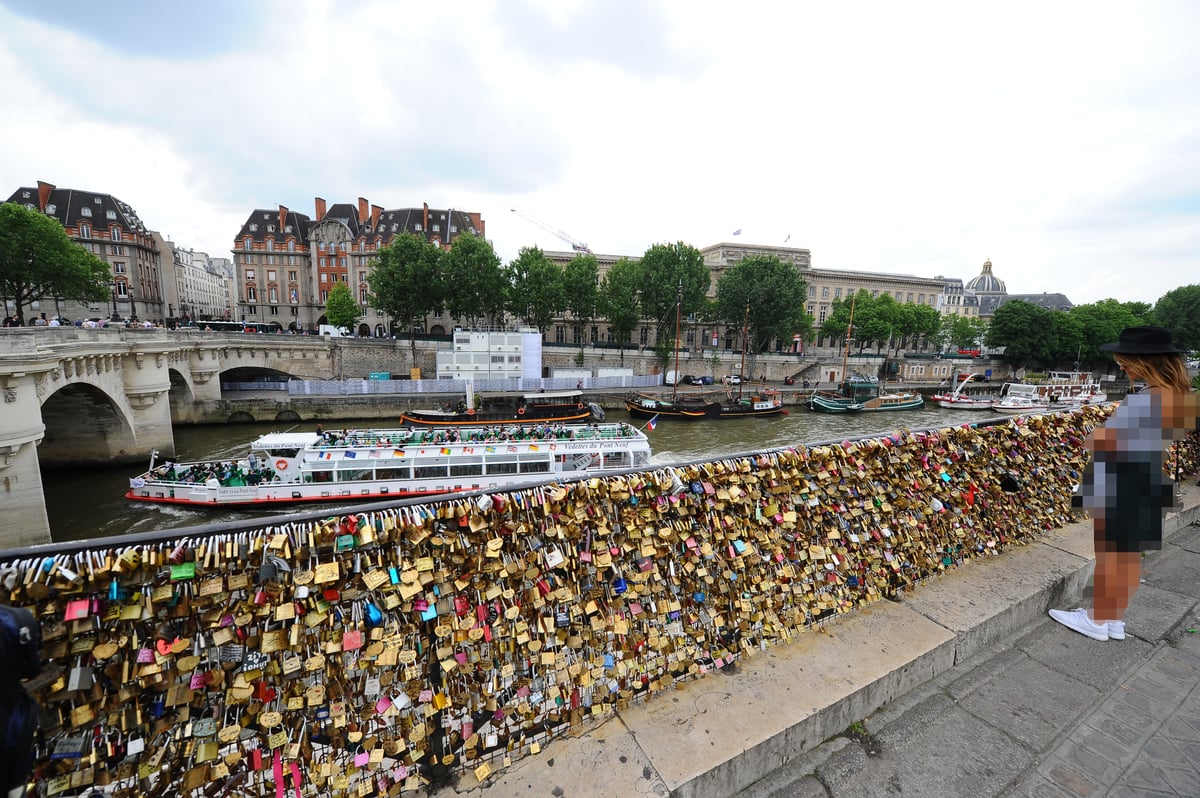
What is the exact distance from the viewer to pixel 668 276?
144ft

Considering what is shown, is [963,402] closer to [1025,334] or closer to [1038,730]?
[1025,334]

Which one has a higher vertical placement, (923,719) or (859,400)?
(923,719)

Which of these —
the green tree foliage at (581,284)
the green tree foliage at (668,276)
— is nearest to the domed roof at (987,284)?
the green tree foliage at (668,276)

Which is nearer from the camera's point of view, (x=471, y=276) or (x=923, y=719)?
(x=923, y=719)

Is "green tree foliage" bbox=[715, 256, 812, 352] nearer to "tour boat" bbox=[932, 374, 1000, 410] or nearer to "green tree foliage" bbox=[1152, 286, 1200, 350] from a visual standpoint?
"tour boat" bbox=[932, 374, 1000, 410]

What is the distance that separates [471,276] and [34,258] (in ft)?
91.0

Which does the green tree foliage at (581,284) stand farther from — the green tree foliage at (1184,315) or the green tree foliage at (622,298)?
the green tree foliage at (1184,315)

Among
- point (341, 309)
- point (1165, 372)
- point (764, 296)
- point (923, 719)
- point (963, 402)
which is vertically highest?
point (764, 296)

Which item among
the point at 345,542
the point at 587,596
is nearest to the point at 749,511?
the point at 587,596

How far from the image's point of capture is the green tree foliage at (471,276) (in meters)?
39.6

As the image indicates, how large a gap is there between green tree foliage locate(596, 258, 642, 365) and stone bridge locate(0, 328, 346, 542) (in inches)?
977

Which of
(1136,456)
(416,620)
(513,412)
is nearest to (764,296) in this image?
(513,412)

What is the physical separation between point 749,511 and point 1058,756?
204 cm

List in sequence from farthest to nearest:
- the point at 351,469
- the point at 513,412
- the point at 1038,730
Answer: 1. the point at 513,412
2. the point at 351,469
3. the point at 1038,730
